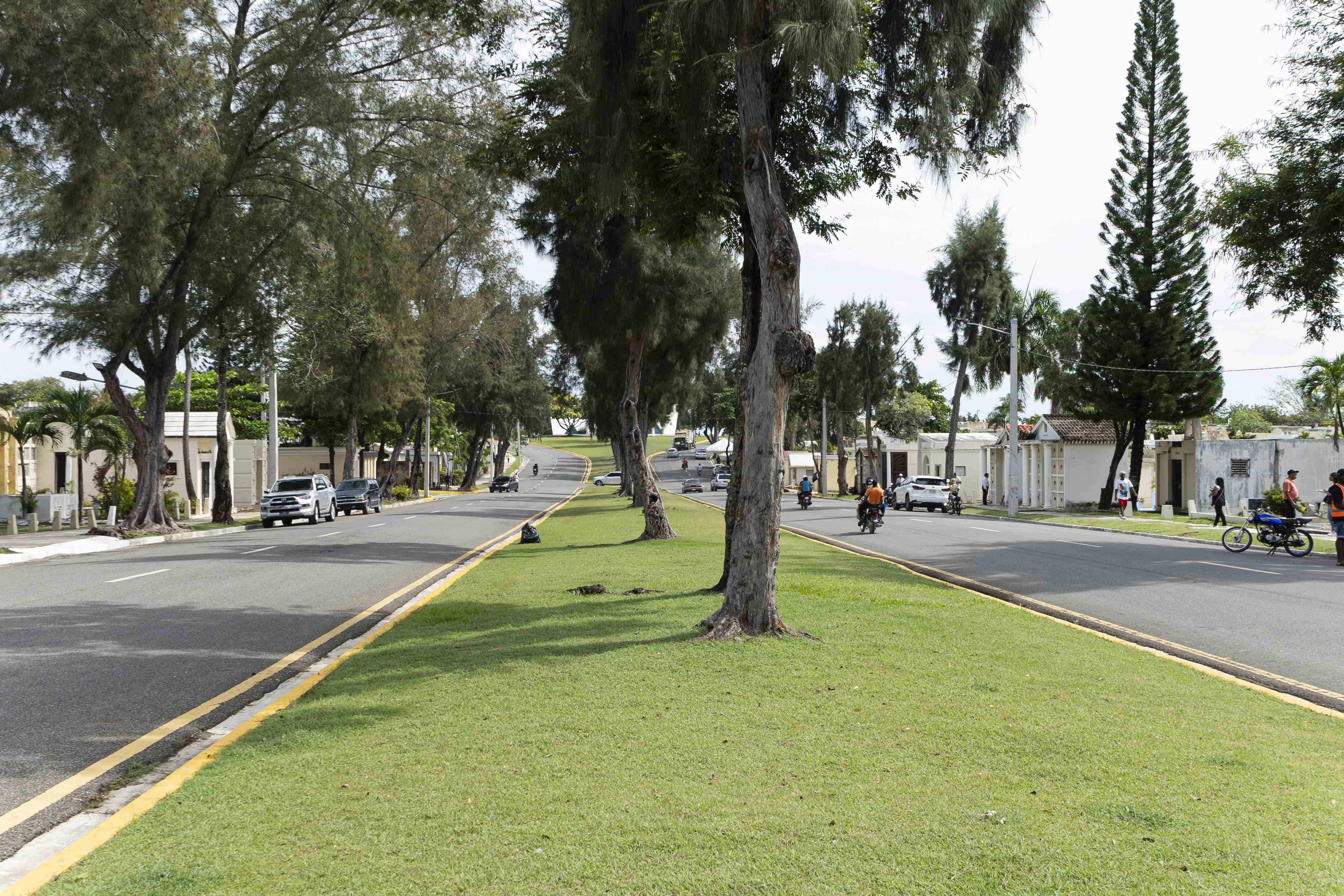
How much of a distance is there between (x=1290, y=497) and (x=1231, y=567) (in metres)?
8.15

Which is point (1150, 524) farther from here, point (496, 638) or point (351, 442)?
point (351, 442)

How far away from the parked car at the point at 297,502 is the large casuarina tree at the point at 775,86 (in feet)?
94.8

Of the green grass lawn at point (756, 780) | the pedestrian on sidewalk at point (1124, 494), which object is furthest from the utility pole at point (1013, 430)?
the green grass lawn at point (756, 780)

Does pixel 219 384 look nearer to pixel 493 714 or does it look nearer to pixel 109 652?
pixel 109 652

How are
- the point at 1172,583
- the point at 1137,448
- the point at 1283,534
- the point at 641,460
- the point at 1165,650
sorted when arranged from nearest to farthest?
the point at 1165,650 → the point at 1172,583 → the point at 1283,534 → the point at 641,460 → the point at 1137,448

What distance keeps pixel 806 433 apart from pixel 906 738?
4153 inches

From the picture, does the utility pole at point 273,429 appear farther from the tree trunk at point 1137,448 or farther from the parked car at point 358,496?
the tree trunk at point 1137,448

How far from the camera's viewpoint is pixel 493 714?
692cm

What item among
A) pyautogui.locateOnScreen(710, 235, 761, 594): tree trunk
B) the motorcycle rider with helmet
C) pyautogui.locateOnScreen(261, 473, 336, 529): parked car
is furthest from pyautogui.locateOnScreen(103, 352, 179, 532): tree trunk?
pyautogui.locateOnScreen(710, 235, 761, 594): tree trunk

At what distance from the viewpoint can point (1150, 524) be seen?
3688 cm

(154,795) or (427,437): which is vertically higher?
(427,437)

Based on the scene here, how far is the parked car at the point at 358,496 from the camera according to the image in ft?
154

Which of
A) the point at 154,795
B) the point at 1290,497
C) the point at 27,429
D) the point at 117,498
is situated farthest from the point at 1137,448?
the point at 154,795

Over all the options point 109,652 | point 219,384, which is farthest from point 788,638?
point 219,384
